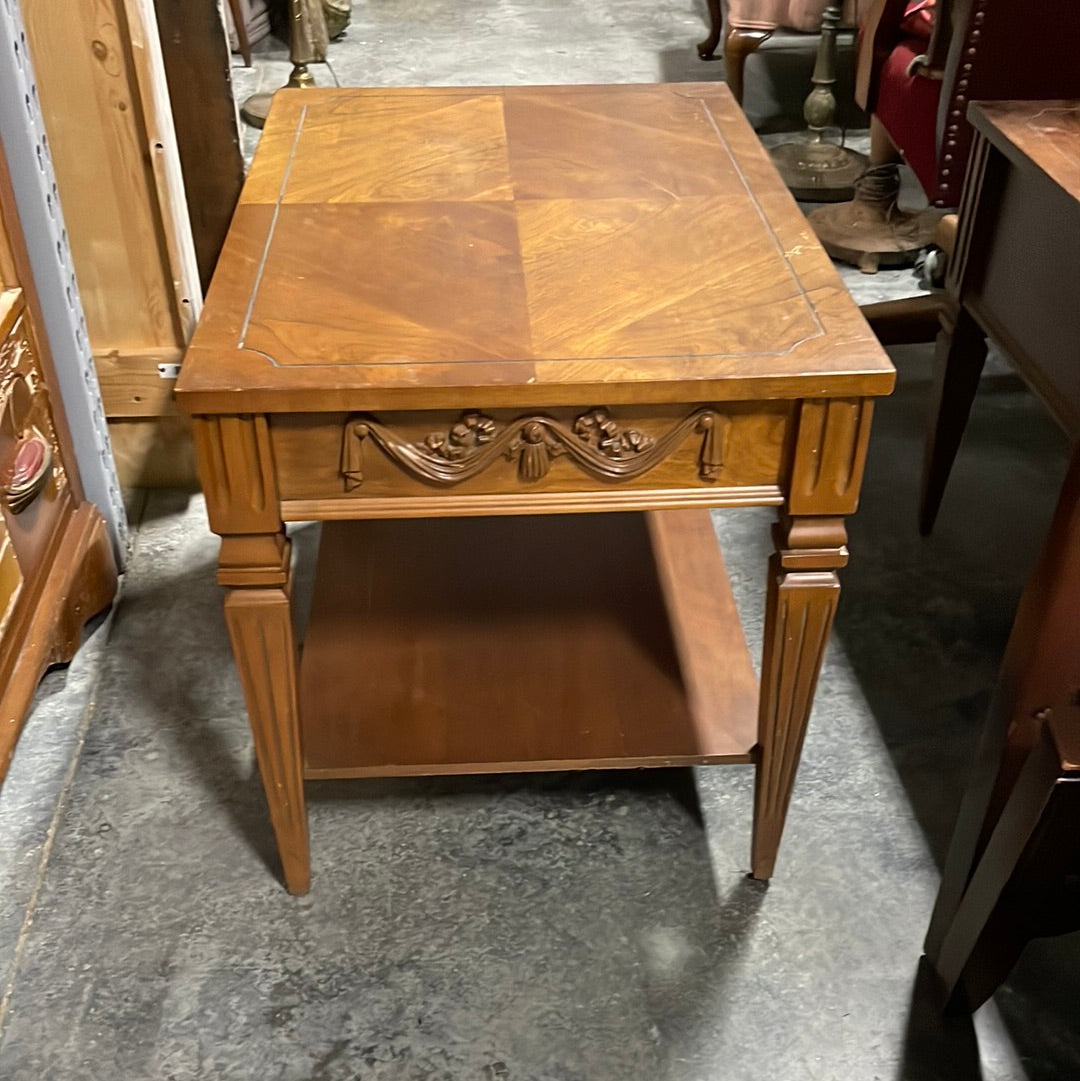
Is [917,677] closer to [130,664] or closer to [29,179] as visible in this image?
[130,664]

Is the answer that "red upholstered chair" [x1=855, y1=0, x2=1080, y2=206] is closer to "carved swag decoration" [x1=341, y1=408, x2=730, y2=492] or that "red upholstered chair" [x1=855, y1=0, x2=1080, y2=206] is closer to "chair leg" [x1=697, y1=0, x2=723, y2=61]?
"carved swag decoration" [x1=341, y1=408, x2=730, y2=492]

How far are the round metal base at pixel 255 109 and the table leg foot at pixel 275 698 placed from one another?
104 inches

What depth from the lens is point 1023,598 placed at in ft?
3.34

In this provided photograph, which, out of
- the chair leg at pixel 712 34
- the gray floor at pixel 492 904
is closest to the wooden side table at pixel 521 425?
the gray floor at pixel 492 904

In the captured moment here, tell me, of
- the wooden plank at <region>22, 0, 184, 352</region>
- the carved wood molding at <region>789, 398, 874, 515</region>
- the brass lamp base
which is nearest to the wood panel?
the wooden plank at <region>22, 0, 184, 352</region>

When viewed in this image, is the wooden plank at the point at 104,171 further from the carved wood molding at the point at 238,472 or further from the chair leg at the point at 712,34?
the chair leg at the point at 712,34

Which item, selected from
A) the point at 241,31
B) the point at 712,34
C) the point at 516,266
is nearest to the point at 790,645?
the point at 516,266

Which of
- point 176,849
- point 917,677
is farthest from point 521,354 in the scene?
point 917,677

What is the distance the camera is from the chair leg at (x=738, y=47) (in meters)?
2.90

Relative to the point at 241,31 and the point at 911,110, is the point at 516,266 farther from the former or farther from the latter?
the point at 241,31

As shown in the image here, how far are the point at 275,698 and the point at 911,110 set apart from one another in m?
1.54

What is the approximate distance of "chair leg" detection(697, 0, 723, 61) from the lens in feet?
12.3

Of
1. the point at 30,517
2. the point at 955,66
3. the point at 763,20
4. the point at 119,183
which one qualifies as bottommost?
Result: the point at 30,517

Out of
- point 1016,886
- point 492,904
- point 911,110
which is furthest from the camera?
point 911,110
